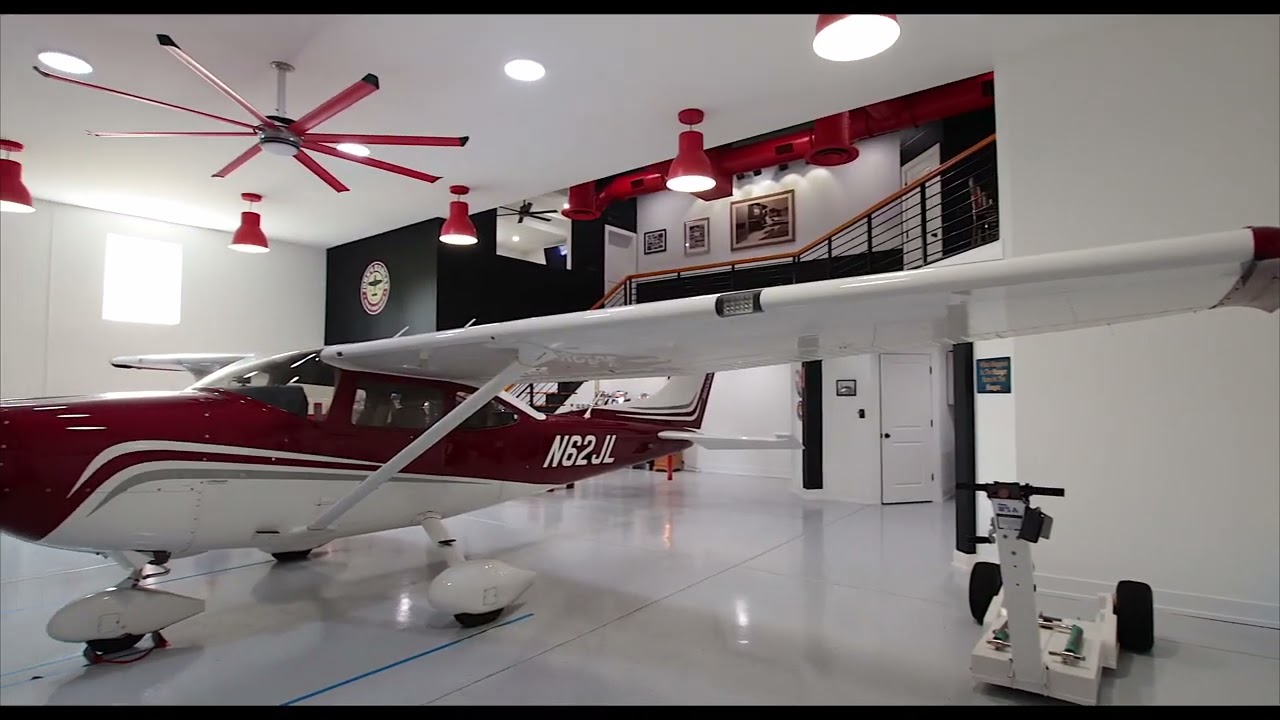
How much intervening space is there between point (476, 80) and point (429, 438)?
99.8 inches

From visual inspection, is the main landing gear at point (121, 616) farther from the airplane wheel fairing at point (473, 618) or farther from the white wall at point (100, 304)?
the white wall at point (100, 304)

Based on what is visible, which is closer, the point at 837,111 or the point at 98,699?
the point at 98,699

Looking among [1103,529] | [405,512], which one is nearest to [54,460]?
[405,512]

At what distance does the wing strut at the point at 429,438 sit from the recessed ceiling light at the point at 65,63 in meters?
3.38

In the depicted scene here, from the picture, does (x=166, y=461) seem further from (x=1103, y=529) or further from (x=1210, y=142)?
(x=1210, y=142)

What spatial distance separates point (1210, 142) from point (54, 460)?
6.22 m

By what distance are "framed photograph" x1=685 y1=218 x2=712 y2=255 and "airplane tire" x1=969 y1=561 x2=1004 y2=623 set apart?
1073 centimetres

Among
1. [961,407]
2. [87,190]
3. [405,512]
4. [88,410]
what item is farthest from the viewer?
[87,190]

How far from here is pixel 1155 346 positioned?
3578 millimetres

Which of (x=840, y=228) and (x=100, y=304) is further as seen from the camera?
(x=840, y=228)

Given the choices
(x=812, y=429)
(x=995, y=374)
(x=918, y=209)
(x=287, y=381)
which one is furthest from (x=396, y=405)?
(x=918, y=209)

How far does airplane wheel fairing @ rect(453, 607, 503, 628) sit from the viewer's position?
328cm

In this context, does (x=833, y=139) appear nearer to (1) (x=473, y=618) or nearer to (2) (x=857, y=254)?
(2) (x=857, y=254)

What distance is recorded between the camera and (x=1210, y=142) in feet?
11.3
